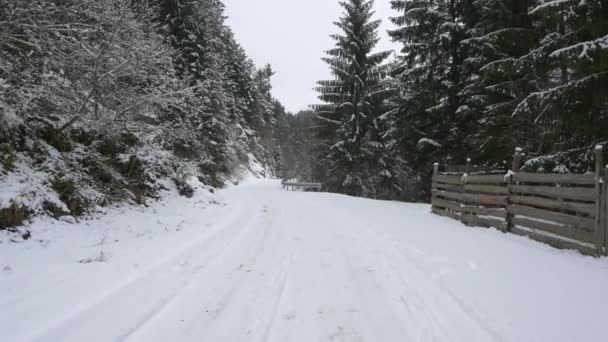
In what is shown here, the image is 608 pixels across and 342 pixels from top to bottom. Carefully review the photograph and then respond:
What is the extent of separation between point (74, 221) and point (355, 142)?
14555 millimetres

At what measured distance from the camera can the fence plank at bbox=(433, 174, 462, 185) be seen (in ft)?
30.1

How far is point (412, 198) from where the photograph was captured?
1817cm

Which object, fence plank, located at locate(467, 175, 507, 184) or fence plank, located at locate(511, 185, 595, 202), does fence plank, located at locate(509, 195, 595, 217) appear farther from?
fence plank, located at locate(467, 175, 507, 184)

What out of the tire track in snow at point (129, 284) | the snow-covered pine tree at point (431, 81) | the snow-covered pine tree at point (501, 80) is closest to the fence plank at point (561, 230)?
the snow-covered pine tree at point (501, 80)

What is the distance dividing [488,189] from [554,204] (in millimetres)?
2155

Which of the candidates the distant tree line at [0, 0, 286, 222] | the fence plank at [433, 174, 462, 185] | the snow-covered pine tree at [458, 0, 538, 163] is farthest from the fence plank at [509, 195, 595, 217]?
the distant tree line at [0, 0, 286, 222]

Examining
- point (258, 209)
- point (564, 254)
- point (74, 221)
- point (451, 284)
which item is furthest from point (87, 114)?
point (564, 254)

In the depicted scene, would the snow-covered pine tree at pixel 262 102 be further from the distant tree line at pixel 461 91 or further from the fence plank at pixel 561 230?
the fence plank at pixel 561 230

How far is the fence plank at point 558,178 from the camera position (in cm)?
501

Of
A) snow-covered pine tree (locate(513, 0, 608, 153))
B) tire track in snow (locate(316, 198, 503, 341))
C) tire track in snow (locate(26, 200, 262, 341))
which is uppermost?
snow-covered pine tree (locate(513, 0, 608, 153))

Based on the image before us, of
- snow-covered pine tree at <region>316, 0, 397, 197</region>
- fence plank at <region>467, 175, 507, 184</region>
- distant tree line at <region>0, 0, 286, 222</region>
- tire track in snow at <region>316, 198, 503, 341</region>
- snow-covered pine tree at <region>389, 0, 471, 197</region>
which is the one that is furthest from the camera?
snow-covered pine tree at <region>316, 0, 397, 197</region>

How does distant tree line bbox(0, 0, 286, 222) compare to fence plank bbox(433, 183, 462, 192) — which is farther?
fence plank bbox(433, 183, 462, 192)

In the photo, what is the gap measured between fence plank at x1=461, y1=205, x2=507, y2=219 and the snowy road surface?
3.46ft

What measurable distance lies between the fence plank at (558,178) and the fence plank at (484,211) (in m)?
0.88
